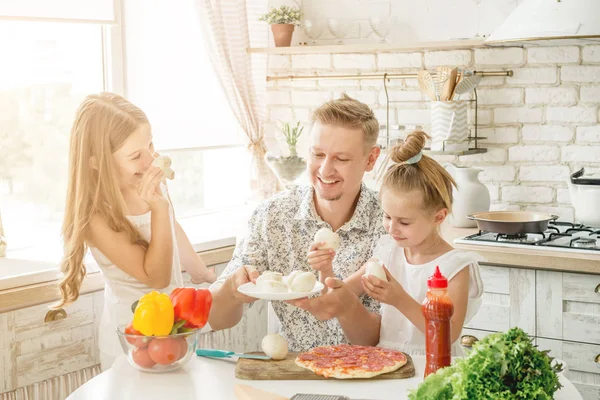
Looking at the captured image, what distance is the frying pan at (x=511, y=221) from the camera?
317 cm

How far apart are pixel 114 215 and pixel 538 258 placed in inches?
60.0

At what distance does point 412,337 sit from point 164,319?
2.50 ft

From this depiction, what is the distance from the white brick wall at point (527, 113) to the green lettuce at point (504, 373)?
2.45 meters

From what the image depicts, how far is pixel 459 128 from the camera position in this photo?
3.67 m

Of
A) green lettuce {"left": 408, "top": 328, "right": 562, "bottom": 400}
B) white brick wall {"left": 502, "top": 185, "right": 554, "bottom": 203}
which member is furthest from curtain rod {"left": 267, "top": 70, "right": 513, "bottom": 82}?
green lettuce {"left": 408, "top": 328, "right": 562, "bottom": 400}

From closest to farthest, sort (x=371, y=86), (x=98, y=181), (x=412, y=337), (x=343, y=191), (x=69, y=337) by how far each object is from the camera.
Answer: (x=412, y=337)
(x=343, y=191)
(x=98, y=181)
(x=69, y=337)
(x=371, y=86)

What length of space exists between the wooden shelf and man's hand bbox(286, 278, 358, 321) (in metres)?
1.83

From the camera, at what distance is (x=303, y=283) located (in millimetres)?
1963

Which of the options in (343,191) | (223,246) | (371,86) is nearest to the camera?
(343,191)

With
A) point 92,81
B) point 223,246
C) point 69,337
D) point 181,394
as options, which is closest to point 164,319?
point 181,394

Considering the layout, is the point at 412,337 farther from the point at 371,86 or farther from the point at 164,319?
the point at 371,86

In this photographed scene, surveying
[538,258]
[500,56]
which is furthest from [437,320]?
[500,56]

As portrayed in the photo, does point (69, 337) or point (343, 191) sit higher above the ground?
point (343, 191)

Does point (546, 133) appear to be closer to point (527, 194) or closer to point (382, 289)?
point (527, 194)
